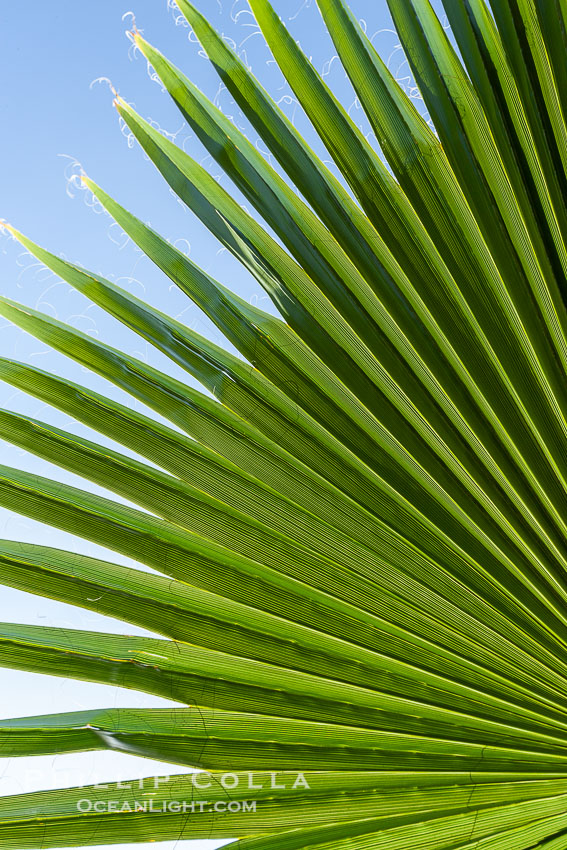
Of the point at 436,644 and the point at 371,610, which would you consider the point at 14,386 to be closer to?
the point at 371,610

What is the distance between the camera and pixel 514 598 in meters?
1.00

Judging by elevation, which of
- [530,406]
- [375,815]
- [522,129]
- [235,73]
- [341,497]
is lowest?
[375,815]

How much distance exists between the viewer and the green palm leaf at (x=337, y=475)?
2.85 feet

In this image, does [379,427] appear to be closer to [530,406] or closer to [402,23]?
[530,406]

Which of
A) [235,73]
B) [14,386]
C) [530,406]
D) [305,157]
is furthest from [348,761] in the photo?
[235,73]

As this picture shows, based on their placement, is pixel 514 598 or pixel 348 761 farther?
pixel 514 598

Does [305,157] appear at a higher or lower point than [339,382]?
higher

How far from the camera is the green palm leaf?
2.85 ft

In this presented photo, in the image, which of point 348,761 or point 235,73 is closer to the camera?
point 348,761

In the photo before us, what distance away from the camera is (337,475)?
40.9 inches

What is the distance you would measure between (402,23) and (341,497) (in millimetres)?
839

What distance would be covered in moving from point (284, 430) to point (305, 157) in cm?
50

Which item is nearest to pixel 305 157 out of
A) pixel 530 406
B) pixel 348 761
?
pixel 530 406

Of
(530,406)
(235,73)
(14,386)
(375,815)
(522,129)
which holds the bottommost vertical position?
(375,815)
